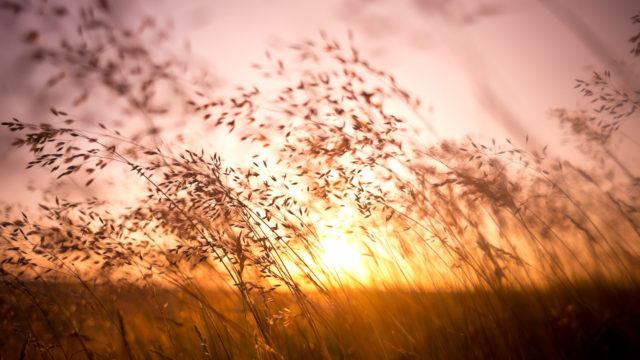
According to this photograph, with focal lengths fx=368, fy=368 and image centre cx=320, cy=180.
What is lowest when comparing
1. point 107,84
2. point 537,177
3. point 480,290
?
point 480,290

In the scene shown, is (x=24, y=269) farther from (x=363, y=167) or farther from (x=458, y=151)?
(x=458, y=151)

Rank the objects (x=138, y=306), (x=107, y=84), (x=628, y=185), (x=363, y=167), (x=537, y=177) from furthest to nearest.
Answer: (x=628, y=185) → (x=138, y=306) → (x=537, y=177) → (x=363, y=167) → (x=107, y=84)

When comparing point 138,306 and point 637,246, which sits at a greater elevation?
point 138,306

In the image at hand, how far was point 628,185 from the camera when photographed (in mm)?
4441

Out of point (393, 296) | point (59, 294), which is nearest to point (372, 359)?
point (393, 296)

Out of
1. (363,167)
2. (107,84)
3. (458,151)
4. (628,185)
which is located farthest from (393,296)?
(628,185)

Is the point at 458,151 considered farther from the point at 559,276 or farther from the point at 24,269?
the point at 24,269

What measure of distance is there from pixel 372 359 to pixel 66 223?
270 cm

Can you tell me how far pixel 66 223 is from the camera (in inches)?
121

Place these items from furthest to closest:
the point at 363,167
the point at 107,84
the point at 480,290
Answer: the point at 363,167, the point at 107,84, the point at 480,290

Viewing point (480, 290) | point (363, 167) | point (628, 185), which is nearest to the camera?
point (480, 290)

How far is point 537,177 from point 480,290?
148 centimetres

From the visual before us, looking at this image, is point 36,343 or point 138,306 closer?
point 36,343

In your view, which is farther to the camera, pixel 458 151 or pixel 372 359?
pixel 458 151
